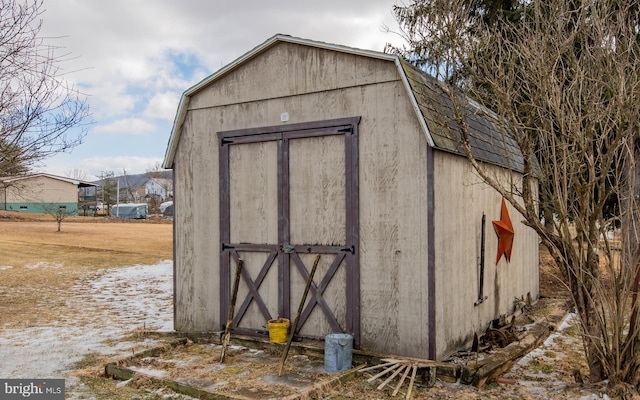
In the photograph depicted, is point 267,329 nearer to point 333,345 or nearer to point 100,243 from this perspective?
point 333,345

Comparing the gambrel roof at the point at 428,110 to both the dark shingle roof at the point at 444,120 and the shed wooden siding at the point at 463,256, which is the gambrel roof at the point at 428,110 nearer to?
the dark shingle roof at the point at 444,120

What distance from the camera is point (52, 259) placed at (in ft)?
58.5

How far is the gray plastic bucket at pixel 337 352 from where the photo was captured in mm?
5859

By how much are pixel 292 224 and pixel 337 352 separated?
1.78 meters

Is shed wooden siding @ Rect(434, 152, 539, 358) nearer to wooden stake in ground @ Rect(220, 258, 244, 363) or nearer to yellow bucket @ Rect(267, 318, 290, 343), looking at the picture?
yellow bucket @ Rect(267, 318, 290, 343)

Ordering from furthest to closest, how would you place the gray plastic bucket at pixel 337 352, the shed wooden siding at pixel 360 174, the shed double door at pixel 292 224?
1. the shed double door at pixel 292 224
2. the shed wooden siding at pixel 360 174
3. the gray plastic bucket at pixel 337 352

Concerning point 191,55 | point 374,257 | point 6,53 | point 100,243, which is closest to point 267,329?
point 374,257

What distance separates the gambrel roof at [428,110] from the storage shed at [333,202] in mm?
26

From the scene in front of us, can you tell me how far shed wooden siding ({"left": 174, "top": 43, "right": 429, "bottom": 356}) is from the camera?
19.8 ft

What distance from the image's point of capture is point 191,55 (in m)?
13.7

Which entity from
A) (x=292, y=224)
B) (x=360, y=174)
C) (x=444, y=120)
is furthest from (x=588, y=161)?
(x=292, y=224)

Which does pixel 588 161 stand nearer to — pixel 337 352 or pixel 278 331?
pixel 337 352

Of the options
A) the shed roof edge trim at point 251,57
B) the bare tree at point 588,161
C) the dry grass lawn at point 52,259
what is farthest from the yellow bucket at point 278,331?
the dry grass lawn at point 52,259

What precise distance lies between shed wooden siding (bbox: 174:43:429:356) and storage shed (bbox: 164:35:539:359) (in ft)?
0.05
